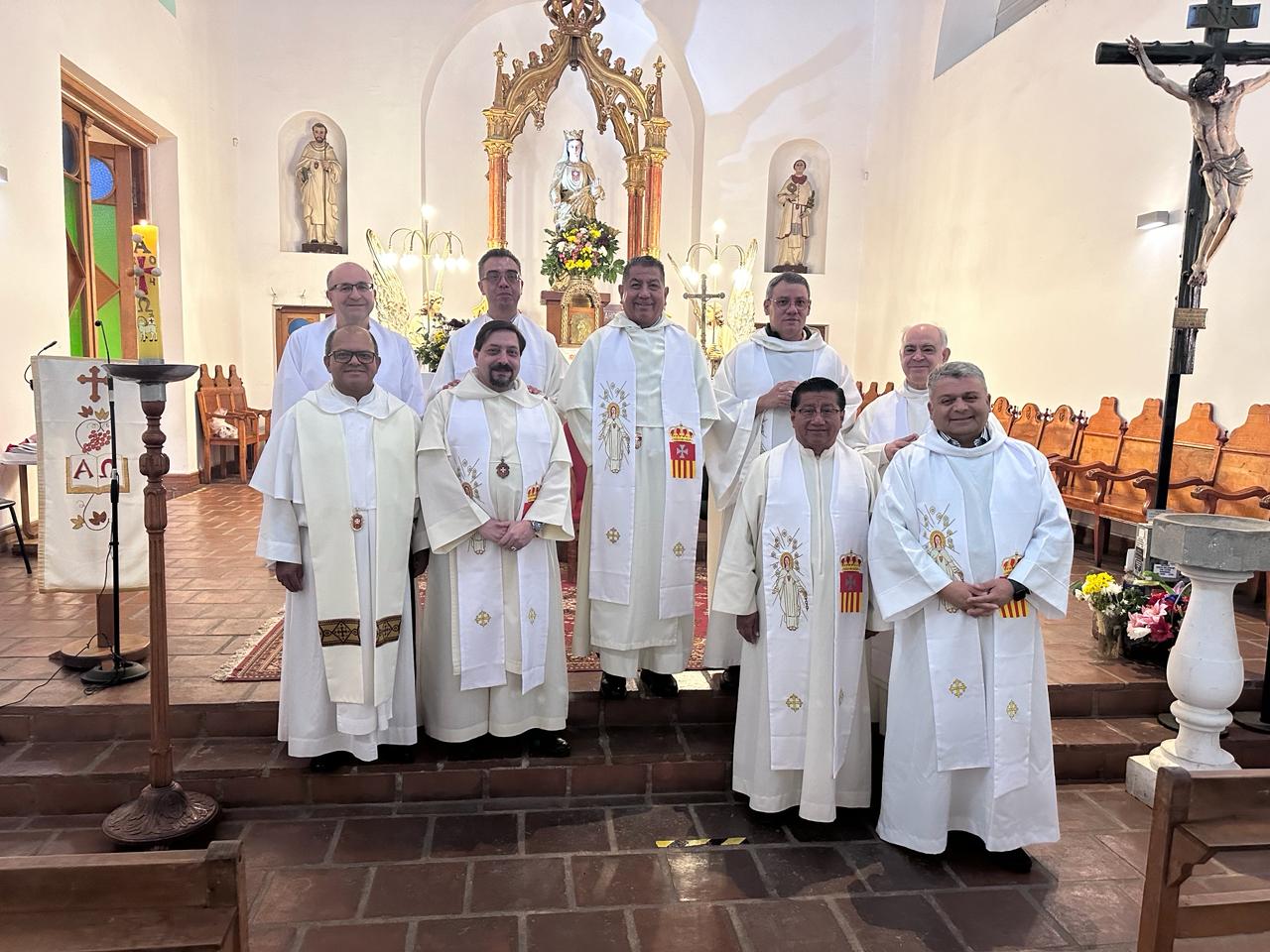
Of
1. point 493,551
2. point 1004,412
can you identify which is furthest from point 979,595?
point 1004,412

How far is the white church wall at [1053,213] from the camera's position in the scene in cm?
632

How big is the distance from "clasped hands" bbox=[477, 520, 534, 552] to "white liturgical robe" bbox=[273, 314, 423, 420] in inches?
56.0

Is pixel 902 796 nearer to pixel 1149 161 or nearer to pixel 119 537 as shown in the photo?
pixel 119 537

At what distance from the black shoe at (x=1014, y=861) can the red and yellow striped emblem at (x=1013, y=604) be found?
82 centimetres

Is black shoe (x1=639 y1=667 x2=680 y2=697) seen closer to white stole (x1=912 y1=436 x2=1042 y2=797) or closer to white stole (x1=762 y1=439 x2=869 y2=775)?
white stole (x1=762 y1=439 x2=869 y2=775)

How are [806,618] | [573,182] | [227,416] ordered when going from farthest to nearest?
[573,182]
[227,416]
[806,618]

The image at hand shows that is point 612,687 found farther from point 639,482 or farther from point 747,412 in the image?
point 747,412

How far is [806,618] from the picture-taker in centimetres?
308

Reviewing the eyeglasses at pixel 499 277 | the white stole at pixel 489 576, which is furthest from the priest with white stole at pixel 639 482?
the eyeglasses at pixel 499 277

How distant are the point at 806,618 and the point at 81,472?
128 inches

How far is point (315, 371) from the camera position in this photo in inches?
Result: 174

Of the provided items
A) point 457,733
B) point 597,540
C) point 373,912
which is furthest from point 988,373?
point 373,912

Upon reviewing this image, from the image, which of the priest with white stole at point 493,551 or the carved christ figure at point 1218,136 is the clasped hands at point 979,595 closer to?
the priest with white stole at point 493,551

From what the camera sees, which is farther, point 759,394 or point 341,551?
point 759,394
